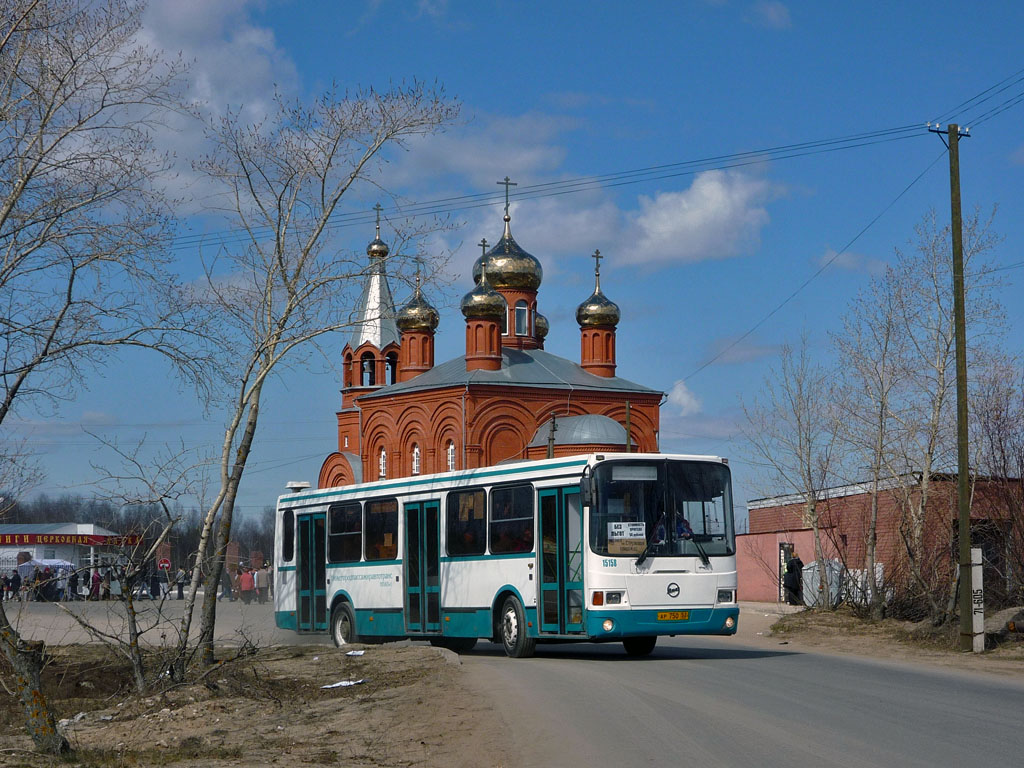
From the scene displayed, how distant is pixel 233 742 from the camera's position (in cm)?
1215

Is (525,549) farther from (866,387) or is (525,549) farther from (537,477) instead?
(866,387)

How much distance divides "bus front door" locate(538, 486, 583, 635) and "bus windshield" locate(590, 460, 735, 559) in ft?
1.33

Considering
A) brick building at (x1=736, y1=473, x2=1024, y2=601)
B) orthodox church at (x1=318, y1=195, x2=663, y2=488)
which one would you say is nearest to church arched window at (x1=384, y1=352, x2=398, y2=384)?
orthodox church at (x1=318, y1=195, x2=663, y2=488)

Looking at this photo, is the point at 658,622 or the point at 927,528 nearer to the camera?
the point at 658,622

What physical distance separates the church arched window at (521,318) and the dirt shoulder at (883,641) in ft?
118

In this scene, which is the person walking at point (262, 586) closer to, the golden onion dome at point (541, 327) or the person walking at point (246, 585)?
the person walking at point (246, 585)

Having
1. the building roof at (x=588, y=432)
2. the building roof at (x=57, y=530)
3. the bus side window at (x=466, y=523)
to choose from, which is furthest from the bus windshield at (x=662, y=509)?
the building roof at (x=57, y=530)

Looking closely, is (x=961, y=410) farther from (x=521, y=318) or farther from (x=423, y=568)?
(x=521, y=318)

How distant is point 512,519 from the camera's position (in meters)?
19.7

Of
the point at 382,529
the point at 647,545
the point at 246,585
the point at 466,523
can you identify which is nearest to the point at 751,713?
the point at 647,545

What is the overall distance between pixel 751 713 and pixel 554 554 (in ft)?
22.9

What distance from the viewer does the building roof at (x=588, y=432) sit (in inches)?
2112

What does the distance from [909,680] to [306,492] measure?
1346 centimetres

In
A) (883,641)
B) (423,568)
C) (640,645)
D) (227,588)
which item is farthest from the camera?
(227,588)
